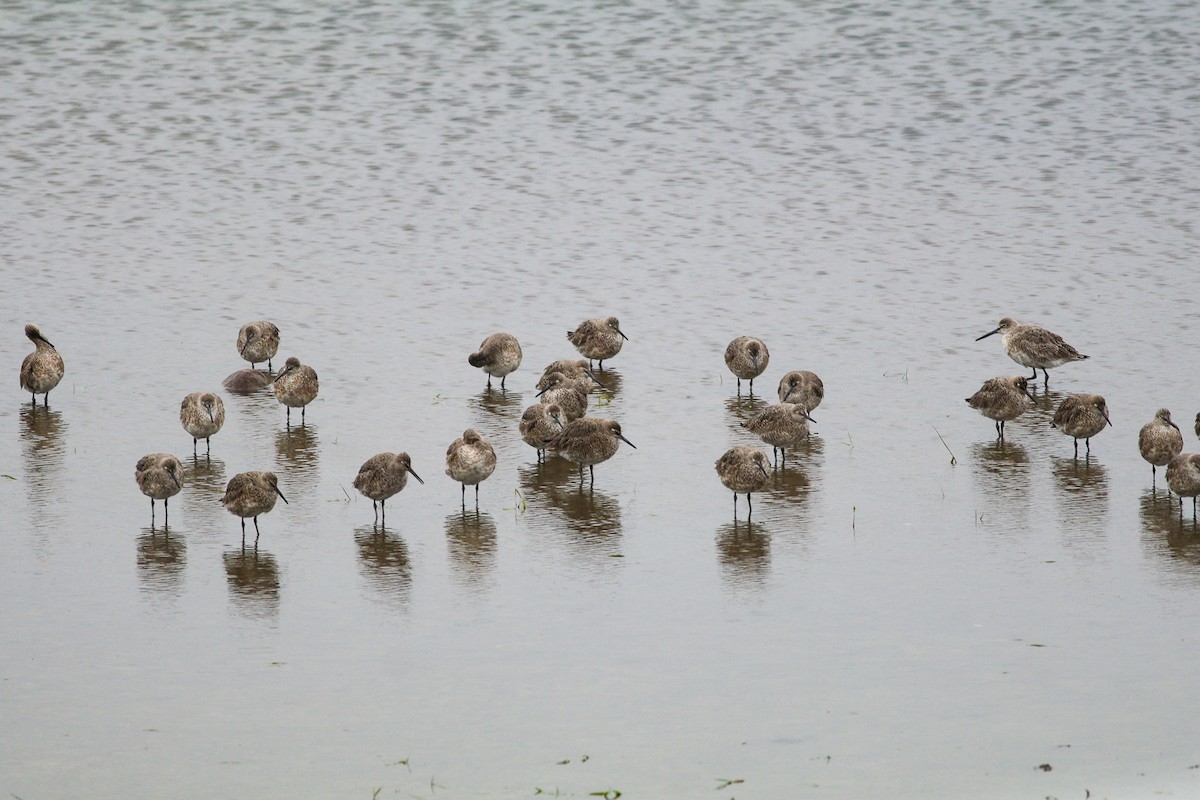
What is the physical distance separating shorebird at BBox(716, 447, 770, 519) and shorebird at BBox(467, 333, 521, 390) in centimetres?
450

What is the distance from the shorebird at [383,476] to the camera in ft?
44.3

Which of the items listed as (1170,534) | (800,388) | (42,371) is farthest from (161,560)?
(1170,534)

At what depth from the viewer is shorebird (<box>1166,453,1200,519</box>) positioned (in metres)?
13.3

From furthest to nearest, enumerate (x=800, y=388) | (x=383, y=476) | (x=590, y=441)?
(x=800, y=388) < (x=590, y=441) < (x=383, y=476)

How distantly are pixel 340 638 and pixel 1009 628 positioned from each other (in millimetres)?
4318

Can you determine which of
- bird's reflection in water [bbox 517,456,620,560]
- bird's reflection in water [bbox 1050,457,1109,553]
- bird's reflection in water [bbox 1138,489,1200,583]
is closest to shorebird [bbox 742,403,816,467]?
bird's reflection in water [bbox 517,456,620,560]

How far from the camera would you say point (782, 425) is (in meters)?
15.2

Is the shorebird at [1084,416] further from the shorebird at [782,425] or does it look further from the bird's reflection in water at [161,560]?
the bird's reflection in water at [161,560]

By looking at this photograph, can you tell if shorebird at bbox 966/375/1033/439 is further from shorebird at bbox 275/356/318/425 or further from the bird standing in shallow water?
shorebird at bbox 275/356/318/425

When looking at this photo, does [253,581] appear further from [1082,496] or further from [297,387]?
[1082,496]

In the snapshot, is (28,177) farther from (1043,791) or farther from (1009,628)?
(1043,791)

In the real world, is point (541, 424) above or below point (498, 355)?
below

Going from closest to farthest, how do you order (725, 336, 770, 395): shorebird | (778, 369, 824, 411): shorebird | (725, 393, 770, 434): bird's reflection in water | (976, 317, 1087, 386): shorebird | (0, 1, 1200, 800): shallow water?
(0, 1, 1200, 800): shallow water
(778, 369, 824, 411): shorebird
(725, 393, 770, 434): bird's reflection in water
(725, 336, 770, 395): shorebird
(976, 317, 1087, 386): shorebird

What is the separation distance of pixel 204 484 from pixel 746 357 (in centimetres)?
562
